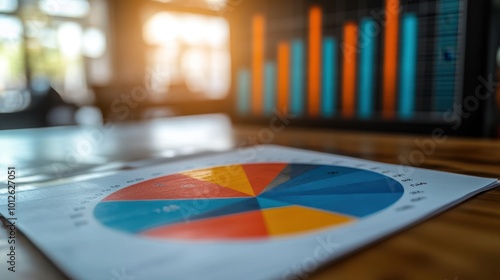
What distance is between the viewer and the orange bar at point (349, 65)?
0.87 meters

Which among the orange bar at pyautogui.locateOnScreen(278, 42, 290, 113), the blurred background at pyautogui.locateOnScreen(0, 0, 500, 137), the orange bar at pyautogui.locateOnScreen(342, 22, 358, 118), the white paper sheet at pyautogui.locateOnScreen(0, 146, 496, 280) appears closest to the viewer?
the white paper sheet at pyautogui.locateOnScreen(0, 146, 496, 280)

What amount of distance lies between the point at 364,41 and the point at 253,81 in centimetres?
29

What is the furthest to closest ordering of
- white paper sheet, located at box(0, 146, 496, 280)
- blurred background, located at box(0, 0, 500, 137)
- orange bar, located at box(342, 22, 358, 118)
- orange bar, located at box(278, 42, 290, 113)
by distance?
orange bar, located at box(278, 42, 290, 113)
orange bar, located at box(342, 22, 358, 118)
blurred background, located at box(0, 0, 500, 137)
white paper sheet, located at box(0, 146, 496, 280)

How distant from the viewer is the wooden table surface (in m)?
0.25

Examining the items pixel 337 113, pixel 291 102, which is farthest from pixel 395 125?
pixel 291 102

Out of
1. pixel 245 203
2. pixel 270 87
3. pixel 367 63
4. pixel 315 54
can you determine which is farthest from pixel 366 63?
pixel 245 203

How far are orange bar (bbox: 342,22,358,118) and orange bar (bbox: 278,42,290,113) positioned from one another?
0.14 metres

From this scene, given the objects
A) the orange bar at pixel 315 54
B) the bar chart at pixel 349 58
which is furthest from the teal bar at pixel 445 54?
the orange bar at pixel 315 54

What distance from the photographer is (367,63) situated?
0.85m

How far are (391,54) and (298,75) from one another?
213 millimetres

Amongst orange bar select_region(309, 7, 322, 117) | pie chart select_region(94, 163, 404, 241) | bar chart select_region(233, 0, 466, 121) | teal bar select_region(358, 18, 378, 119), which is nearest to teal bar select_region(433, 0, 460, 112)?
bar chart select_region(233, 0, 466, 121)

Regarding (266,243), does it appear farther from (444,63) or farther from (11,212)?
(444,63)

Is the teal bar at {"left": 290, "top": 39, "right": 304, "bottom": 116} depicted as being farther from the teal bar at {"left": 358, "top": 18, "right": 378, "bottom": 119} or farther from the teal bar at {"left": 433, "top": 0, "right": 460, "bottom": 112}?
the teal bar at {"left": 433, "top": 0, "right": 460, "bottom": 112}

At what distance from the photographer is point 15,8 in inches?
170
